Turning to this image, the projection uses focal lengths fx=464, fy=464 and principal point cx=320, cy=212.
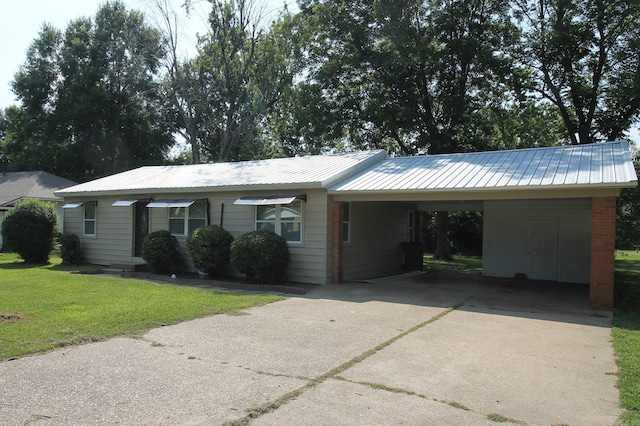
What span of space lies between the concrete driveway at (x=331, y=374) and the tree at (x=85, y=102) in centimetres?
3114

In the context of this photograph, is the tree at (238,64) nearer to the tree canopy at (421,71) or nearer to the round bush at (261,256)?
the tree canopy at (421,71)

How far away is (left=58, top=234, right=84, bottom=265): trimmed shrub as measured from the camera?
54.2 feet

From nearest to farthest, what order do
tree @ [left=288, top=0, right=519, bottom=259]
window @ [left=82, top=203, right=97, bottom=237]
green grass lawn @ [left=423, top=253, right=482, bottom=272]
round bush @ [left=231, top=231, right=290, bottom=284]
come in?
round bush @ [left=231, top=231, right=290, bottom=284]
window @ [left=82, top=203, right=97, bottom=237]
green grass lawn @ [left=423, top=253, right=482, bottom=272]
tree @ [left=288, top=0, right=519, bottom=259]

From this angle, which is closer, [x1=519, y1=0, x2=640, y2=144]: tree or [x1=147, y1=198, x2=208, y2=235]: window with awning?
[x1=147, y1=198, x2=208, y2=235]: window with awning

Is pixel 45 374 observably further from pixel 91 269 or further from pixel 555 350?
pixel 91 269

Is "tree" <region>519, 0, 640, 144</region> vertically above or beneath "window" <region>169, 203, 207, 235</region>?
above

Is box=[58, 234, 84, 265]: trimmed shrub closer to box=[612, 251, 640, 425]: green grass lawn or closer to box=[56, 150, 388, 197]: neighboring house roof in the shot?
box=[56, 150, 388, 197]: neighboring house roof

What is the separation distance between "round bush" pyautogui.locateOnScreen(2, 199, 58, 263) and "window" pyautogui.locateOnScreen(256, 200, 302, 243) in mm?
8843

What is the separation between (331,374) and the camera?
16.5ft

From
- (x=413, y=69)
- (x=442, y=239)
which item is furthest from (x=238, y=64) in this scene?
(x=442, y=239)

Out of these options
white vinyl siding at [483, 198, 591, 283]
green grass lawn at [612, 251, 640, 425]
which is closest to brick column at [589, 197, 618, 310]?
green grass lawn at [612, 251, 640, 425]

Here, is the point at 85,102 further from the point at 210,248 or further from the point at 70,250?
the point at 210,248

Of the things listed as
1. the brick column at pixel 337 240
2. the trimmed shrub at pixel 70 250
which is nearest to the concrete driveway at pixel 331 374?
the brick column at pixel 337 240

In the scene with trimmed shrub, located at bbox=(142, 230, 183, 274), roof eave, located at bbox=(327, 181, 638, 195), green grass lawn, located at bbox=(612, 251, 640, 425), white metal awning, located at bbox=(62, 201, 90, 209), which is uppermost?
roof eave, located at bbox=(327, 181, 638, 195)
